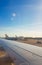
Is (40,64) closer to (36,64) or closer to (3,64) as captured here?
(36,64)

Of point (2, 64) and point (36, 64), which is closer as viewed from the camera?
point (36, 64)

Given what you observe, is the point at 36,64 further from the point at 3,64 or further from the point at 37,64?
the point at 3,64

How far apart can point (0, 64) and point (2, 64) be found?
21 centimetres

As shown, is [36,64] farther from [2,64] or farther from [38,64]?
[2,64]

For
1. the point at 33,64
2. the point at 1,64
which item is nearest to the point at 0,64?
the point at 1,64

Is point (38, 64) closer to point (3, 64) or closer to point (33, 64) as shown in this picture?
point (33, 64)

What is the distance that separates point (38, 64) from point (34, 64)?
0.22 metres

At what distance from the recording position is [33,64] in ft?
22.7

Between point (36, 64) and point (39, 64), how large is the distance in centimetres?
16

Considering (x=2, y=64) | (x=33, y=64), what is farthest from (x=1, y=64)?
(x=33, y=64)

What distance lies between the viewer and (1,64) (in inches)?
365

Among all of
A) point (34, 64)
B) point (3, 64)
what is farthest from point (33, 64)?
point (3, 64)

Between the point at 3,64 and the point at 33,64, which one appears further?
the point at 3,64

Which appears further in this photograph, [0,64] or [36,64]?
[0,64]
